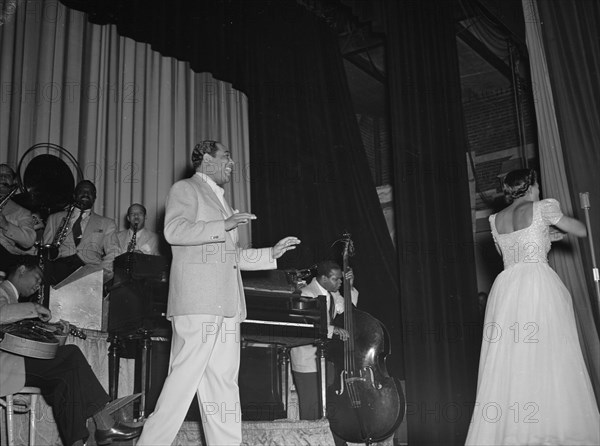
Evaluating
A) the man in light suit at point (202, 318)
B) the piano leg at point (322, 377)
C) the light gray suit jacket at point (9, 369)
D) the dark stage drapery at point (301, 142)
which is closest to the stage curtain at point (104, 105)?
the dark stage drapery at point (301, 142)

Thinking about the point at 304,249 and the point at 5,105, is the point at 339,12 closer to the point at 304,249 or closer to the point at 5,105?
the point at 304,249

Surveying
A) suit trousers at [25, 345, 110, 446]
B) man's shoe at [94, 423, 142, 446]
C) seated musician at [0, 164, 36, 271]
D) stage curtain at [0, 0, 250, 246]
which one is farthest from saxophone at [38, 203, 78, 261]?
man's shoe at [94, 423, 142, 446]

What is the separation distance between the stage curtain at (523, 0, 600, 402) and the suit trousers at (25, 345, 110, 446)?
3.57m

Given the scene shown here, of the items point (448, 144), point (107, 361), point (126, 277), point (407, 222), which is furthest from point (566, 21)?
point (107, 361)

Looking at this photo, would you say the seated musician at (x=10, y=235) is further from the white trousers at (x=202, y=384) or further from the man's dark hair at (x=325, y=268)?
the man's dark hair at (x=325, y=268)

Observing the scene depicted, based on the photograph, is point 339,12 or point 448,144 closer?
point 448,144

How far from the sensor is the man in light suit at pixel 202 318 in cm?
360

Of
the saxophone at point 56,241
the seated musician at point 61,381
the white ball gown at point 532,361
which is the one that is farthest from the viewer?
the saxophone at point 56,241

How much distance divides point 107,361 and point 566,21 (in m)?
4.69

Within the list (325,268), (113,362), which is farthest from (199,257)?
(325,268)

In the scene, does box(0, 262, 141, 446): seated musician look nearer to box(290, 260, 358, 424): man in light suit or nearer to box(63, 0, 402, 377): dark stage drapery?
box(290, 260, 358, 424): man in light suit

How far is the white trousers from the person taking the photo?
3549 mm

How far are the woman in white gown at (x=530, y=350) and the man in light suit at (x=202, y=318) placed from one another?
1418 millimetres

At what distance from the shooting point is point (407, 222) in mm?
7164
